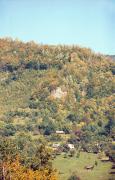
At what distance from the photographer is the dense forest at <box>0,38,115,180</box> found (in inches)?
3693

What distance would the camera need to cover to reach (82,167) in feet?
232

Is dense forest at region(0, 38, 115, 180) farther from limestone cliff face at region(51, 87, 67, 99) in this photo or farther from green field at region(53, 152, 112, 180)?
green field at region(53, 152, 112, 180)

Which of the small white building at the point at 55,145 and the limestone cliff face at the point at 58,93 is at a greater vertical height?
the limestone cliff face at the point at 58,93

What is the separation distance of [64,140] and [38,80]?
28402 mm

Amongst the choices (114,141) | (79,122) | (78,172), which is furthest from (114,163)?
(79,122)

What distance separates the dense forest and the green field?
498 centimetres

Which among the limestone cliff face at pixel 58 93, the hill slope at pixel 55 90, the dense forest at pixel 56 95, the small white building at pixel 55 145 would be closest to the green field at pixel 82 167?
the small white building at pixel 55 145

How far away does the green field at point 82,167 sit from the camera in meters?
64.1

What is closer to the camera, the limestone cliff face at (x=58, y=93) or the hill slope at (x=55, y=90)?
the hill slope at (x=55, y=90)

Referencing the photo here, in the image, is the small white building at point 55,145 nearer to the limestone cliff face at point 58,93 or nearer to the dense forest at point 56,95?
the dense forest at point 56,95

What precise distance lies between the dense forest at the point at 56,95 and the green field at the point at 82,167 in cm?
498

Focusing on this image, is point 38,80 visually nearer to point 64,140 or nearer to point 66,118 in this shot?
point 66,118

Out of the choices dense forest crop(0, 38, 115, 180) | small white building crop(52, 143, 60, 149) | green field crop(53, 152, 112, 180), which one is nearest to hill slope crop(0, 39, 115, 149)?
dense forest crop(0, 38, 115, 180)

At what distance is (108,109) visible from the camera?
110 m
